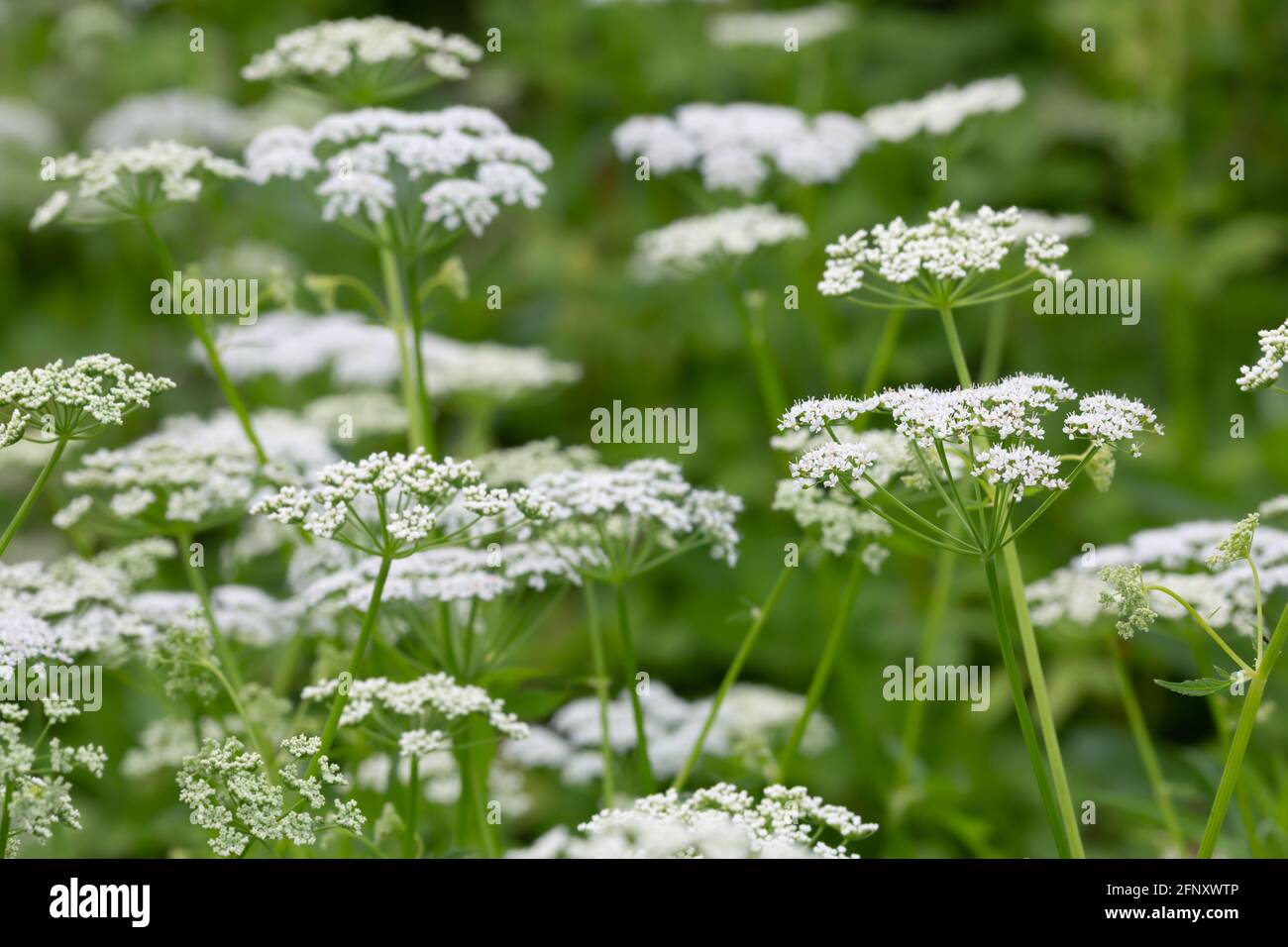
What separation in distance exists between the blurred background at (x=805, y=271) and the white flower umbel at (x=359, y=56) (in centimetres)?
138

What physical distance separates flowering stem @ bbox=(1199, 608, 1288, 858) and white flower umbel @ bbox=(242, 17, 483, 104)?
8.20ft

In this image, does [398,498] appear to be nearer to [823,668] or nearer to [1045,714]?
[823,668]

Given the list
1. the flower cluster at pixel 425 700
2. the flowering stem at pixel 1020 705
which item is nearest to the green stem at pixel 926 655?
the flowering stem at pixel 1020 705

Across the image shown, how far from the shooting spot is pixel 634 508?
3.18m

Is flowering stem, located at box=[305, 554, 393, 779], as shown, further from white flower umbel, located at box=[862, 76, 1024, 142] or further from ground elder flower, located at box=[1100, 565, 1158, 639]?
white flower umbel, located at box=[862, 76, 1024, 142]

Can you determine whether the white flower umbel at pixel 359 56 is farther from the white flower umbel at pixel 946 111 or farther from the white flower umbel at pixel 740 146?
the white flower umbel at pixel 946 111

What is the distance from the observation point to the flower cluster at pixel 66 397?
2766 mm

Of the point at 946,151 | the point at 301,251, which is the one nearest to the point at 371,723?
the point at 946,151

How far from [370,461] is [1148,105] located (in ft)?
18.0

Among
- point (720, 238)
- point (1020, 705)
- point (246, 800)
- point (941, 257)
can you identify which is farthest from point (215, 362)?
point (1020, 705)

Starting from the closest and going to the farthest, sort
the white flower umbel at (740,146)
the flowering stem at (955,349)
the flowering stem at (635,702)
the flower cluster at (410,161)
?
the flowering stem at (955,349) → the flowering stem at (635,702) → the flower cluster at (410,161) → the white flower umbel at (740,146)

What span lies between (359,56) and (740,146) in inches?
51.1

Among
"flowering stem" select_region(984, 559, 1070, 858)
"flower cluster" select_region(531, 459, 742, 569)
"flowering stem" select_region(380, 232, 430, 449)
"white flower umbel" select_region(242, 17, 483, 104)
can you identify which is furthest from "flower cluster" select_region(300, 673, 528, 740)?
"white flower umbel" select_region(242, 17, 483, 104)
